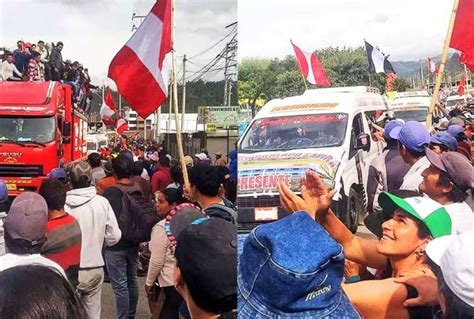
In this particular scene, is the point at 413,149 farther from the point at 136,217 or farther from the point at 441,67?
the point at 136,217

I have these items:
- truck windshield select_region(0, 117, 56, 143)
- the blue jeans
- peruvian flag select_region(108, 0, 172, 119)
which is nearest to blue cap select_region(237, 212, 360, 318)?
peruvian flag select_region(108, 0, 172, 119)

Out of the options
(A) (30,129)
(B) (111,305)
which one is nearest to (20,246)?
(B) (111,305)

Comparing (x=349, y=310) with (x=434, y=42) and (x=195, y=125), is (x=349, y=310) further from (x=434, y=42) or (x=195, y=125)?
(x=434, y=42)

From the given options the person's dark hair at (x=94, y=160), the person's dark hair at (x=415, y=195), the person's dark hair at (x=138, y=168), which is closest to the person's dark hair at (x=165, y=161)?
the person's dark hair at (x=138, y=168)

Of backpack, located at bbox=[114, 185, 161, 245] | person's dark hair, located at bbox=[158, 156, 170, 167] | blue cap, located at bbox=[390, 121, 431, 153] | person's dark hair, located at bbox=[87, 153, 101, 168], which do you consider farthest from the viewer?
person's dark hair, located at bbox=[87, 153, 101, 168]

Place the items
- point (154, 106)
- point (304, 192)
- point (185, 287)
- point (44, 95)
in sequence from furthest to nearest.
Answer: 1. point (44, 95)
2. point (154, 106)
3. point (304, 192)
4. point (185, 287)

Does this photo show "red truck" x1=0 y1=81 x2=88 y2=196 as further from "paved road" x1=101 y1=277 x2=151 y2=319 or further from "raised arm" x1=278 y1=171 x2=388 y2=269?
"raised arm" x1=278 y1=171 x2=388 y2=269

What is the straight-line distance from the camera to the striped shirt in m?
2.21

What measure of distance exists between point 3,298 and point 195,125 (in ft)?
1.98

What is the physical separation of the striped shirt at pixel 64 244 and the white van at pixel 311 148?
114cm

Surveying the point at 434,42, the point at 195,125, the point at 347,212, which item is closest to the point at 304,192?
the point at 347,212

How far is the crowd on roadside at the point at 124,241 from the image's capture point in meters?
1.12

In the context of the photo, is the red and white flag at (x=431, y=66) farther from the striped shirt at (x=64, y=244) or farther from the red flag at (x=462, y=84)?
the striped shirt at (x=64, y=244)

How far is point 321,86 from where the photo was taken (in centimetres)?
144
